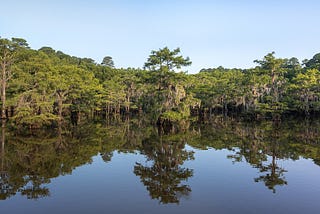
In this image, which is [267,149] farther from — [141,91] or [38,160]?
[141,91]

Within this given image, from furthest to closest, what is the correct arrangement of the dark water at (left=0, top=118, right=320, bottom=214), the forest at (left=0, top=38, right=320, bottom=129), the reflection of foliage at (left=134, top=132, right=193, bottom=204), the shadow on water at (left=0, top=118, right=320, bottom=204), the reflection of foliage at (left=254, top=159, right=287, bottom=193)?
the forest at (left=0, top=38, right=320, bottom=129) < the reflection of foliage at (left=254, top=159, right=287, bottom=193) < the shadow on water at (left=0, top=118, right=320, bottom=204) < the reflection of foliage at (left=134, top=132, right=193, bottom=204) < the dark water at (left=0, top=118, right=320, bottom=214)

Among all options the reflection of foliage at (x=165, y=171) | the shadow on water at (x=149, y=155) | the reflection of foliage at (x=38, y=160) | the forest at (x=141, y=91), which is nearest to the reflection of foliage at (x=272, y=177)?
the shadow on water at (x=149, y=155)

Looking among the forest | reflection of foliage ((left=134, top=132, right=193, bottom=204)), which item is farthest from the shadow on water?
the forest

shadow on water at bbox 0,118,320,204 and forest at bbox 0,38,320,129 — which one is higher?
forest at bbox 0,38,320,129

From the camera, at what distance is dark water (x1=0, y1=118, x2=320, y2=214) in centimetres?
869

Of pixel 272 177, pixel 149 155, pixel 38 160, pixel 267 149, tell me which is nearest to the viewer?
pixel 272 177

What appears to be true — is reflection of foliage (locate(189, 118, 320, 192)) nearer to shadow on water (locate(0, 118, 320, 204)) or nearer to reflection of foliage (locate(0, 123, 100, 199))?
shadow on water (locate(0, 118, 320, 204))

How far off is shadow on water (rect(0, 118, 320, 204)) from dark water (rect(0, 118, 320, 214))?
0.04 meters

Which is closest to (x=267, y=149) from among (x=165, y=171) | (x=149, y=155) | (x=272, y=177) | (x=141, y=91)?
(x=272, y=177)

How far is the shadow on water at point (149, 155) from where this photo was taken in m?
10.4

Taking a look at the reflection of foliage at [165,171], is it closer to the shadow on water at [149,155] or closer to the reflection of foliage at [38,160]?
the shadow on water at [149,155]

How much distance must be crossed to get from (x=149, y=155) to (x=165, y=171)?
363 cm

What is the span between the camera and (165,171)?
12.5m

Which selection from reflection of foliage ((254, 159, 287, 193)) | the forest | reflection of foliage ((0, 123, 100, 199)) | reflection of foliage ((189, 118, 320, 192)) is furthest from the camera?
the forest
